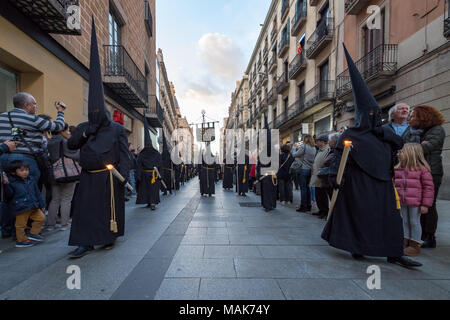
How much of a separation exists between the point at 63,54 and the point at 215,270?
7831 mm

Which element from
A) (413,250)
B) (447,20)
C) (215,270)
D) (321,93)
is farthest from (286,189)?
(321,93)

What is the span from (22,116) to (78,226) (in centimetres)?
185

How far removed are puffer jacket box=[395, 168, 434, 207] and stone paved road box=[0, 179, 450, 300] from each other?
0.68 meters

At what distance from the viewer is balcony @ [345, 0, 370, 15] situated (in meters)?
12.5

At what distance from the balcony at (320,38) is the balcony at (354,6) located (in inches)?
81.8

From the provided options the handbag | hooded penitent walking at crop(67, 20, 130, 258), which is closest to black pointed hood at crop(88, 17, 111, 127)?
hooded penitent walking at crop(67, 20, 130, 258)

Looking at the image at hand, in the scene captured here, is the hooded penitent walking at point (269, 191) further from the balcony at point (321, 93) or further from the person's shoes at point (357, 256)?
the balcony at point (321, 93)

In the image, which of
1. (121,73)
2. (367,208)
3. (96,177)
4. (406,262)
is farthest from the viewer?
(121,73)

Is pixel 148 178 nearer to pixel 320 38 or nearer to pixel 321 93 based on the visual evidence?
pixel 321 93

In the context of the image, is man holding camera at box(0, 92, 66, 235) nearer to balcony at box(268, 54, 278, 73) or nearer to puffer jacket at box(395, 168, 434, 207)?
puffer jacket at box(395, 168, 434, 207)

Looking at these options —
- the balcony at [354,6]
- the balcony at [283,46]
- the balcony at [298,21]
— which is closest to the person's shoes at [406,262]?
the balcony at [354,6]

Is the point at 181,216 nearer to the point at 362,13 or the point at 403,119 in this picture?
the point at 403,119

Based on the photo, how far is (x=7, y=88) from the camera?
6.11 meters

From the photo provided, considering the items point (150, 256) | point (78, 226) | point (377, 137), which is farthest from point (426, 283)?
point (78, 226)
